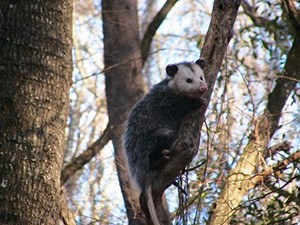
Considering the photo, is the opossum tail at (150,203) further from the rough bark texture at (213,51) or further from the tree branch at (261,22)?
the tree branch at (261,22)

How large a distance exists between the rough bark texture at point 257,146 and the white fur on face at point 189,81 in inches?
28.6

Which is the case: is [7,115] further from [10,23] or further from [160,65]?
[160,65]

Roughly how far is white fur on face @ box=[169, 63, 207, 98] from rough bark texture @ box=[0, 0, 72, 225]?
0.96 metres

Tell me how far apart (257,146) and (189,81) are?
85 centimetres

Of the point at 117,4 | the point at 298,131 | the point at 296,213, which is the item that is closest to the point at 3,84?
the point at 296,213

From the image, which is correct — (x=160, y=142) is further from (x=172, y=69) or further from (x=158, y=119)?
(x=172, y=69)

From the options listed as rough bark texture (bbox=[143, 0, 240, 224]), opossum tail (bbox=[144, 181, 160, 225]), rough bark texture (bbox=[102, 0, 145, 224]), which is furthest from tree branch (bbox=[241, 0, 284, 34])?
opossum tail (bbox=[144, 181, 160, 225])

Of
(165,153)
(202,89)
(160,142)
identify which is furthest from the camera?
(160,142)

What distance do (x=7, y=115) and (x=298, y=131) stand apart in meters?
2.66

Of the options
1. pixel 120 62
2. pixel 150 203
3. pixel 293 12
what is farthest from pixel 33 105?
pixel 120 62

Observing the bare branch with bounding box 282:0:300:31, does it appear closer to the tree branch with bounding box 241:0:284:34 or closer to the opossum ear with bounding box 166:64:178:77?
the tree branch with bounding box 241:0:284:34

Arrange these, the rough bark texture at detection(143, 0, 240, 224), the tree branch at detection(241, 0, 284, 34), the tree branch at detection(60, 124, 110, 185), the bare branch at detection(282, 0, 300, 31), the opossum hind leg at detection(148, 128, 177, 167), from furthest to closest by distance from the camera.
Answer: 1. the tree branch at detection(60, 124, 110, 185)
2. the tree branch at detection(241, 0, 284, 34)
3. the bare branch at detection(282, 0, 300, 31)
4. the opossum hind leg at detection(148, 128, 177, 167)
5. the rough bark texture at detection(143, 0, 240, 224)

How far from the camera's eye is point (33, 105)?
11.1 feet

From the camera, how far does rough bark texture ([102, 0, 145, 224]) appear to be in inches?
253
